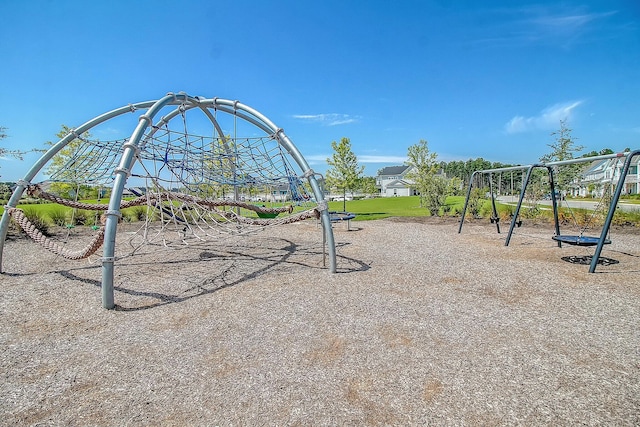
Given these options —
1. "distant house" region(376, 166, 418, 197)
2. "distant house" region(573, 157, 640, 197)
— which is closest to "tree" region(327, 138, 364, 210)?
"distant house" region(573, 157, 640, 197)

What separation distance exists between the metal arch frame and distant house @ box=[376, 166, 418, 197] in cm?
6133

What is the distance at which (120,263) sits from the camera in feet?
21.7

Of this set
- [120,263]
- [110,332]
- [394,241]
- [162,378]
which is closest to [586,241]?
[394,241]

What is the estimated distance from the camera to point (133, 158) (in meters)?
4.47

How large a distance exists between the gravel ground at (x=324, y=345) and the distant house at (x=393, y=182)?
6194 cm

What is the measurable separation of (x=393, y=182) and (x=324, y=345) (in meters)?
70.2

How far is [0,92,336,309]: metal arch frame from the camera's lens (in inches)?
162

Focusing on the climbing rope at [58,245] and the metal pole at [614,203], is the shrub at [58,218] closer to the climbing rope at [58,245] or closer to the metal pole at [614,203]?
the climbing rope at [58,245]

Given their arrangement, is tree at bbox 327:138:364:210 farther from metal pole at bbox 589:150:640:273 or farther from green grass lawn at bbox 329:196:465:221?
metal pole at bbox 589:150:640:273

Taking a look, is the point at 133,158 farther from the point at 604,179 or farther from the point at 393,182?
the point at 393,182

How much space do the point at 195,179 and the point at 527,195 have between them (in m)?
12.8

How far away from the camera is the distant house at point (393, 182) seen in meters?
68.0

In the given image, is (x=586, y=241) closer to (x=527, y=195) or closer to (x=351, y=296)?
(x=351, y=296)

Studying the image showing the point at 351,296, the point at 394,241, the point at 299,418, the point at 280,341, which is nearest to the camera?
the point at 299,418
